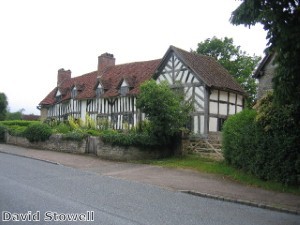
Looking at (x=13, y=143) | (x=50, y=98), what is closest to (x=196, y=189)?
(x=13, y=143)

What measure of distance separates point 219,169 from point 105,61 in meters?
23.9

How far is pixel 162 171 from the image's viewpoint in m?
16.7

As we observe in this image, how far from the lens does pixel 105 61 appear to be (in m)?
37.6

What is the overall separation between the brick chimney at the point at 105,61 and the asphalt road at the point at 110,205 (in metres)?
25.0

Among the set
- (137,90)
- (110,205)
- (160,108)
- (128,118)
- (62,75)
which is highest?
(62,75)

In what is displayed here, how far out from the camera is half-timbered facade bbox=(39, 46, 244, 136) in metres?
24.9

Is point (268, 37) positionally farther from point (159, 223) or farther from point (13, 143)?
point (13, 143)

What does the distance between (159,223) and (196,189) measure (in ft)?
17.3

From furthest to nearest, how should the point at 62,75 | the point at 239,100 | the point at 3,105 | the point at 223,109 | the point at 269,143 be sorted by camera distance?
the point at 3,105 → the point at 62,75 → the point at 239,100 → the point at 223,109 → the point at 269,143

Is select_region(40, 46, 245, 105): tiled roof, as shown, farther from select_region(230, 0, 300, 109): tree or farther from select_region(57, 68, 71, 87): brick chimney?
select_region(230, 0, 300, 109): tree

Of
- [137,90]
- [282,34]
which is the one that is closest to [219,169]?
[282,34]

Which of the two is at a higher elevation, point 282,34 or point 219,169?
point 282,34

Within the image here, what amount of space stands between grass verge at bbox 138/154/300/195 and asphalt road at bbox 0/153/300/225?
3.19 m

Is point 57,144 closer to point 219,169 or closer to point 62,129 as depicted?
point 62,129
